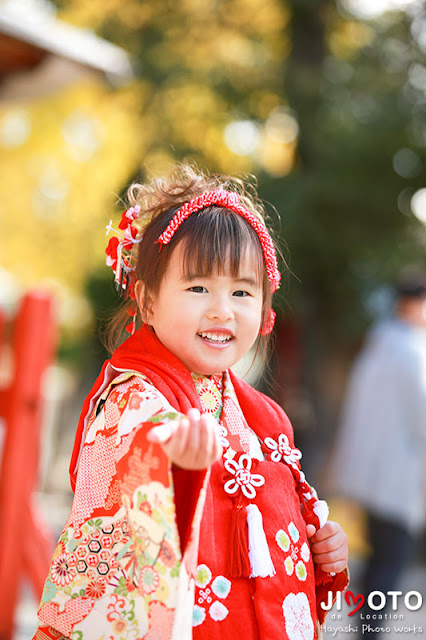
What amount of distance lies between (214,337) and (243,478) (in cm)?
28

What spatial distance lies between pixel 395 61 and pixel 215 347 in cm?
566

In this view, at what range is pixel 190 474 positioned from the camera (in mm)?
1303

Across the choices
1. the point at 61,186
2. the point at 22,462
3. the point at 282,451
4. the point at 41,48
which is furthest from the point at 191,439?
the point at 61,186

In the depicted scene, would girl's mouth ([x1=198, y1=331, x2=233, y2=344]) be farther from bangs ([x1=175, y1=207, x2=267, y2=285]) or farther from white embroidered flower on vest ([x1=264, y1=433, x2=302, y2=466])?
white embroidered flower on vest ([x1=264, y1=433, x2=302, y2=466])

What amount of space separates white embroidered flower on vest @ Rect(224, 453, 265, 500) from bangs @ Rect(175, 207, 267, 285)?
0.36 metres

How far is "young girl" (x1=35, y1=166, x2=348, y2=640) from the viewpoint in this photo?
1.23 metres

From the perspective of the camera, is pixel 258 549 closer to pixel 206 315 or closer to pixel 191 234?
pixel 206 315

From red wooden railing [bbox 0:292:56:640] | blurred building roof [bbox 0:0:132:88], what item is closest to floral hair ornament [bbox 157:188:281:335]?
red wooden railing [bbox 0:292:56:640]

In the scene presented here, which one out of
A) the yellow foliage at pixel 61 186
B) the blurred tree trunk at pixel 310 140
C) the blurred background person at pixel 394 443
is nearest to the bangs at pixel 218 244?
the blurred background person at pixel 394 443

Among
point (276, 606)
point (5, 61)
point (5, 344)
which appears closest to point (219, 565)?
point (276, 606)

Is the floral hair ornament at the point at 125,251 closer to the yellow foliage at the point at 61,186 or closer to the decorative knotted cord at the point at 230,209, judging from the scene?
the decorative knotted cord at the point at 230,209

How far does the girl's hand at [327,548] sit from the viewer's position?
150 cm

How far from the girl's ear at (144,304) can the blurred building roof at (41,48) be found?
202 centimetres

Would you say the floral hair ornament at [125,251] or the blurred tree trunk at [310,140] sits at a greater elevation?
the blurred tree trunk at [310,140]
